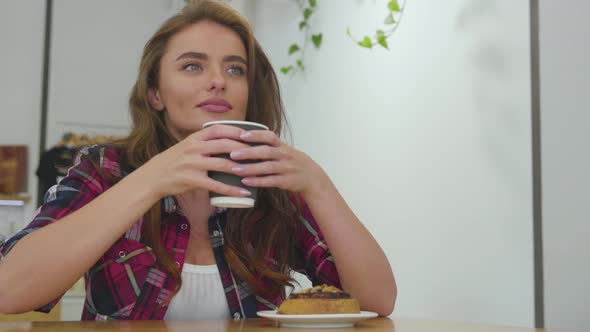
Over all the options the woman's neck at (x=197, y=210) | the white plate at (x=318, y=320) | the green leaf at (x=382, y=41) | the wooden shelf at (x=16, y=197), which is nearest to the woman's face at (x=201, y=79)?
the woman's neck at (x=197, y=210)

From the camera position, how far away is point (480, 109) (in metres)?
1.82

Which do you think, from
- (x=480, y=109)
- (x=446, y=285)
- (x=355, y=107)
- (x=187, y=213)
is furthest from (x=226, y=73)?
(x=355, y=107)

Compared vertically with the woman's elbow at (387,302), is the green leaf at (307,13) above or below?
above

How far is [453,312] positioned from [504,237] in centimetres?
32

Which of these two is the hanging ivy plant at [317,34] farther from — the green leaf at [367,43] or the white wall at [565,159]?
the white wall at [565,159]

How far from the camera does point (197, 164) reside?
3.06 ft

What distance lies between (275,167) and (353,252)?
303 mm

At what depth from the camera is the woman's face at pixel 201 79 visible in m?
1.38

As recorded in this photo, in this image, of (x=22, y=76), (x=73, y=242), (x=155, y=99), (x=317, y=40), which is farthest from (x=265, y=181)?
(x=22, y=76)

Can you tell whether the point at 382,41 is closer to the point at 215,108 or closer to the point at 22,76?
the point at 215,108

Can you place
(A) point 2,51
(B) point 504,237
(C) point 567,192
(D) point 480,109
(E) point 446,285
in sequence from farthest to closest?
(A) point 2,51 → (E) point 446,285 → (D) point 480,109 → (B) point 504,237 → (C) point 567,192

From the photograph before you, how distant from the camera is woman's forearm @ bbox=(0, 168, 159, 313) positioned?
1002 millimetres

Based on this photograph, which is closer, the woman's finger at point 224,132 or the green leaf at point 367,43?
the woman's finger at point 224,132

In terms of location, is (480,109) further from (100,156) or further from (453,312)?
(100,156)
